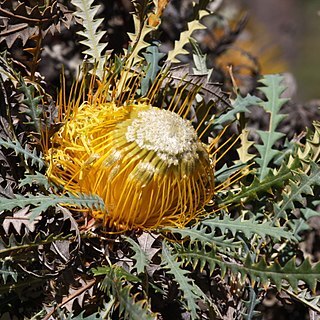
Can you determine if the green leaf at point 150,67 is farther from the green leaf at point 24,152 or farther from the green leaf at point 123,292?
the green leaf at point 123,292

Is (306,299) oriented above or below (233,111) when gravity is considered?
below

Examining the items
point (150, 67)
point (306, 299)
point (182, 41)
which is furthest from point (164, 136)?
point (306, 299)

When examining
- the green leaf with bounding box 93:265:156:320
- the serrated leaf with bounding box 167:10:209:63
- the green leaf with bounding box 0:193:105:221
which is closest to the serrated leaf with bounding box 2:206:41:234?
the green leaf with bounding box 0:193:105:221

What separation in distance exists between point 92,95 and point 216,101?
0.92 feet

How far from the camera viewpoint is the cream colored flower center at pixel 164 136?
1.40 meters

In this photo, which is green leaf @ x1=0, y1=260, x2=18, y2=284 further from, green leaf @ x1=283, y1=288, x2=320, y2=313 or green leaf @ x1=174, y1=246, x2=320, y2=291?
green leaf @ x1=283, y1=288, x2=320, y2=313

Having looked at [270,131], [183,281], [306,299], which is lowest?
[306,299]

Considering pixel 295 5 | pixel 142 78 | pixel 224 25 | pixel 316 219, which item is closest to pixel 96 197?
pixel 142 78

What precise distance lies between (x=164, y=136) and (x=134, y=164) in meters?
0.08

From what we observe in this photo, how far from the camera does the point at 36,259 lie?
4.33ft

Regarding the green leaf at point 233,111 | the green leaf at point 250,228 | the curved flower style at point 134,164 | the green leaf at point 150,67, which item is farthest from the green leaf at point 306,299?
the green leaf at point 150,67

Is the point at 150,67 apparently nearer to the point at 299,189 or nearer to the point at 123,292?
the point at 299,189

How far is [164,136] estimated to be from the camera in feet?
4.63

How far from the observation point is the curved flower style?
1.39 meters
